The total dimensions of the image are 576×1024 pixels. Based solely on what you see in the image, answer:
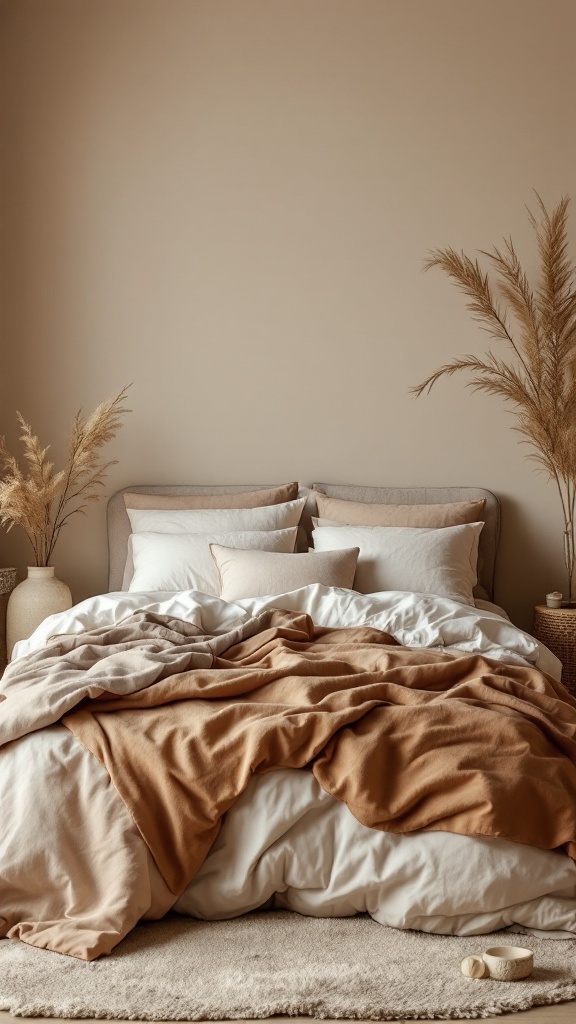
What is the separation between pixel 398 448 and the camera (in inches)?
199

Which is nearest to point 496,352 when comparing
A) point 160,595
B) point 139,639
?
point 160,595

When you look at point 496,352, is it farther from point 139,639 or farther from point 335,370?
point 139,639

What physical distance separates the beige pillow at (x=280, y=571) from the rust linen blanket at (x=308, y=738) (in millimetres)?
999

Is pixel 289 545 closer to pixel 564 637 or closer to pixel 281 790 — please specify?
pixel 564 637

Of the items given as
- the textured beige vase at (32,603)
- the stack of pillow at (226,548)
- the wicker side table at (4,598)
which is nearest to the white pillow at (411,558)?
the stack of pillow at (226,548)

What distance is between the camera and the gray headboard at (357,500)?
4.87 meters

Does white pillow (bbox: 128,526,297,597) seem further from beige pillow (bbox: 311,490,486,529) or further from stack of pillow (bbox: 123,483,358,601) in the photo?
beige pillow (bbox: 311,490,486,529)

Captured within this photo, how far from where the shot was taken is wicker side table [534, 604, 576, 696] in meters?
4.55

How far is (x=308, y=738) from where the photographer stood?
Result: 8.20ft

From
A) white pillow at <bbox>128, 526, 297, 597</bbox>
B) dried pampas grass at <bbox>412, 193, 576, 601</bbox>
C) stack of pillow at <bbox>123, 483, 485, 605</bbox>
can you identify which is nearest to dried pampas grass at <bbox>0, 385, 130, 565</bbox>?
stack of pillow at <bbox>123, 483, 485, 605</bbox>

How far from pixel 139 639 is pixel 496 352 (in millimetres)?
2655

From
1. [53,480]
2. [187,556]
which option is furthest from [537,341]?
[53,480]

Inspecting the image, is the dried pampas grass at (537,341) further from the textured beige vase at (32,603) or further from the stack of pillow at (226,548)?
the textured beige vase at (32,603)

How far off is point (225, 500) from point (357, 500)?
Result: 0.66 m
